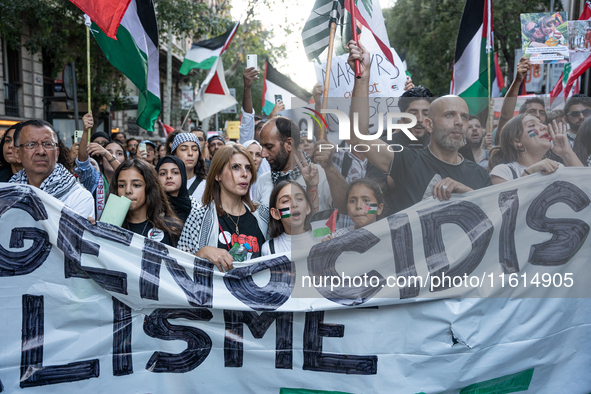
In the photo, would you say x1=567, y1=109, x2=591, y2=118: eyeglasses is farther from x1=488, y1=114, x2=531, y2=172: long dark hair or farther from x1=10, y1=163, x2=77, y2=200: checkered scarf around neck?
x1=10, y1=163, x2=77, y2=200: checkered scarf around neck

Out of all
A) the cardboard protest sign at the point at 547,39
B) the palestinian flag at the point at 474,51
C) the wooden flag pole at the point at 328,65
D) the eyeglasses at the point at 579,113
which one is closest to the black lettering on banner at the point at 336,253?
the wooden flag pole at the point at 328,65

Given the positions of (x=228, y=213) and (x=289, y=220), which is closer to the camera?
(x=289, y=220)

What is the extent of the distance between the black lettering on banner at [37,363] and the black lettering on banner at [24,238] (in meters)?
0.17

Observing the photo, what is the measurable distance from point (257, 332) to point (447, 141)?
1.49 metres

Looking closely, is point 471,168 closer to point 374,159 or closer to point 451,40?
point 374,159

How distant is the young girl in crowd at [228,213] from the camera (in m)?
3.09

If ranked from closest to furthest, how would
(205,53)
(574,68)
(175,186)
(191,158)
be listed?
(175,186) < (191,158) < (574,68) < (205,53)

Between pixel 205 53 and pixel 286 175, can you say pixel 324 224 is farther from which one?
pixel 205 53

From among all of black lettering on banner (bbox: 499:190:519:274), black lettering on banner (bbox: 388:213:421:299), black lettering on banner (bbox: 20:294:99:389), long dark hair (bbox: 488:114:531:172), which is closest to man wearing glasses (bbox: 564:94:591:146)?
long dark hair (bbox: 488:114:531:172)

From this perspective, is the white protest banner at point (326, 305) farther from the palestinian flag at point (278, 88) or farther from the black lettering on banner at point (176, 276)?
the palestinian flag at point (278, 88)

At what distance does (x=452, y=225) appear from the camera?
2840 millimetres

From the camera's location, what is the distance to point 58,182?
3.34 metres

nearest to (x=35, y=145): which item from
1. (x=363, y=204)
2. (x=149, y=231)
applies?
(x=149, y=231)

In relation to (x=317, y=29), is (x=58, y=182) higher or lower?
lower
